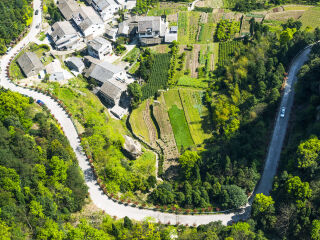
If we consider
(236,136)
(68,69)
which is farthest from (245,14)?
(68,69)

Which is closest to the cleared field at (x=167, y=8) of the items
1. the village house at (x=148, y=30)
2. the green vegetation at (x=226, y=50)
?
the village house at (x=148, y=30)

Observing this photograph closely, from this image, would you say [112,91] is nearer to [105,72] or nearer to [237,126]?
[105,72]

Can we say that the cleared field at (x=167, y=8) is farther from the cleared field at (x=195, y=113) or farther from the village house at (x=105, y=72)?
the cleared field at (x=195, y=113)

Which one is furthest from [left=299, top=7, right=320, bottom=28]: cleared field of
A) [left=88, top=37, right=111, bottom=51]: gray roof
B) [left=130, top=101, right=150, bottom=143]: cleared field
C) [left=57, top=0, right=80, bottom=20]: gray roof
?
[left=57, top=0, right=80, bottom=20]: gray roof

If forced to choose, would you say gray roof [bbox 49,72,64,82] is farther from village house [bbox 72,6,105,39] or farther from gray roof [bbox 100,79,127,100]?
village house [bbox 72,6,105,39]

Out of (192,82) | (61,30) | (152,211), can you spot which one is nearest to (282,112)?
(192,82)

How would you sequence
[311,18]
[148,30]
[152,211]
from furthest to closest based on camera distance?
[148,30] → [311,18] → [152,211]
